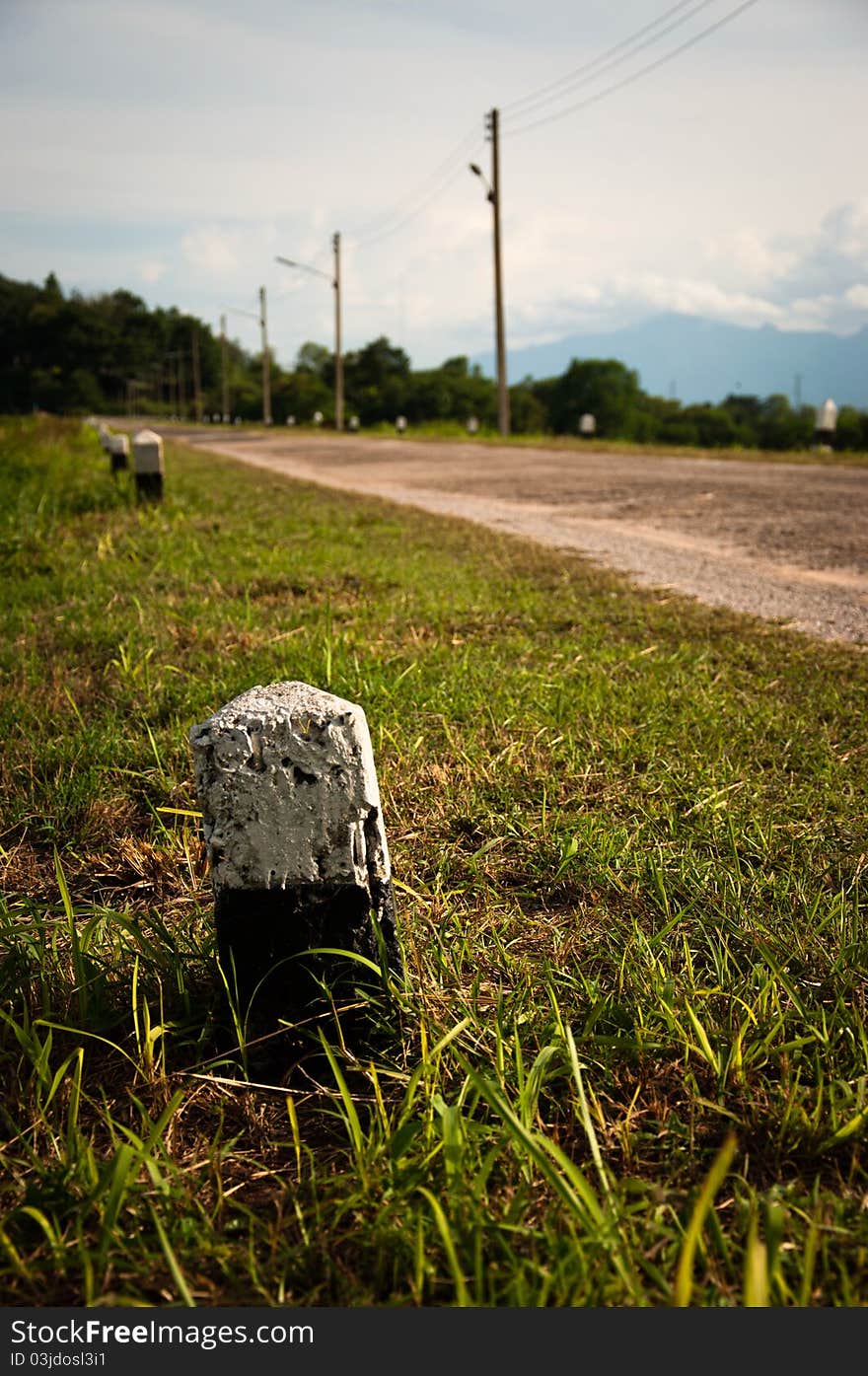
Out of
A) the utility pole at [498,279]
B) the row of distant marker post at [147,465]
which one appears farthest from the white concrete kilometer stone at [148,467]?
the utility pole at [498,279]

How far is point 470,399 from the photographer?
228ft

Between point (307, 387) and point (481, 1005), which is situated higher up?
point (307, 387)

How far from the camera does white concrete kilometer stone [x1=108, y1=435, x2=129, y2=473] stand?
9539mm

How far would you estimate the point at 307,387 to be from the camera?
72.2 m

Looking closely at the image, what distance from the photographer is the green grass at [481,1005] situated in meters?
1.10

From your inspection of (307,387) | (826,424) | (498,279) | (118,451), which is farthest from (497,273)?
(307,387)

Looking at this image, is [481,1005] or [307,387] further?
[307,387]

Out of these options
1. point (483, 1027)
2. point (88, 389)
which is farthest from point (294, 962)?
point (88, 389)

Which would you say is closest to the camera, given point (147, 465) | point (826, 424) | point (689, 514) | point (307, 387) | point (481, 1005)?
point (481, 1005)

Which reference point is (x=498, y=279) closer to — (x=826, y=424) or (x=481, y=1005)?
(x=826, y=424)

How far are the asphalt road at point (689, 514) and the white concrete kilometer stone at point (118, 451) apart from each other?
2.78 meters

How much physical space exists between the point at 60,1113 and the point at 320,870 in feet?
1.72

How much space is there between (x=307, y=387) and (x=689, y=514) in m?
68.3

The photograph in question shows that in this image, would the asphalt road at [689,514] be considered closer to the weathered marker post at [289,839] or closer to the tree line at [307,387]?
the weathered marker post at [289,839]
